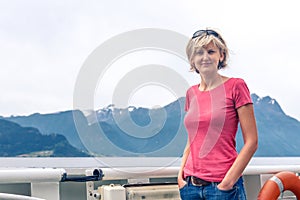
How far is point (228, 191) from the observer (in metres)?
1.52

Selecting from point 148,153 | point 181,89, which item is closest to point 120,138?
point 148,153

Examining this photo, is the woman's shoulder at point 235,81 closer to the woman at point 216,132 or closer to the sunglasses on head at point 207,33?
the woman at point 216,132

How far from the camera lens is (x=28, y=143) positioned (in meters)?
2.20

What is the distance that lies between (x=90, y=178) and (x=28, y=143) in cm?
43

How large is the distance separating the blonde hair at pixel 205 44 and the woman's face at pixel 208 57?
13mm

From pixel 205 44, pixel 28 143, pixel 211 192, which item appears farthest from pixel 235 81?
pixel 28 143

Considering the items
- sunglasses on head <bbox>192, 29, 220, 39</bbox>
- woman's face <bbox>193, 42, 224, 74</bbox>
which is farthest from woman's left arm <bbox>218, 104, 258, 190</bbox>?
sunglasses on head <bbox>192, 29, 220, 39</bbox>

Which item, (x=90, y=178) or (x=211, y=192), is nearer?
(x=211, y=192)

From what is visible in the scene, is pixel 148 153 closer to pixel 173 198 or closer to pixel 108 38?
pixel 173 198

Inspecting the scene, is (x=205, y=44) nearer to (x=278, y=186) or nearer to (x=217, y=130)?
(x=217, y=130)

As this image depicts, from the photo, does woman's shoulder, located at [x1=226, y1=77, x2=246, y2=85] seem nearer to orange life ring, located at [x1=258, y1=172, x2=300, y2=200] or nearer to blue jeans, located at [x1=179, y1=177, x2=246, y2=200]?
blue jeans, located at [x1=179, y1=177, x2=246, y2=200]

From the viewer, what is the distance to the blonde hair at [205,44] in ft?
5.35

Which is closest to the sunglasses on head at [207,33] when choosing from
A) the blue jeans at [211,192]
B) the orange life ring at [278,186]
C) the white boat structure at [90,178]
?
the blue jeans at [211,192]

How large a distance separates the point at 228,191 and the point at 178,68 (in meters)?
0.58
